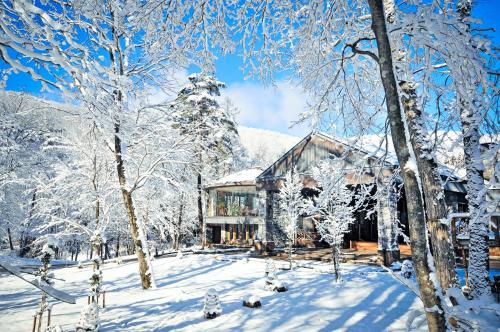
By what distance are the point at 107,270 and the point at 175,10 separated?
57.6ft

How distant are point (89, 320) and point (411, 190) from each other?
7.57 metres

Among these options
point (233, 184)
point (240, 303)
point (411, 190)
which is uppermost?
point (233, 184)

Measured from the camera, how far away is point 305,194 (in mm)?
23344

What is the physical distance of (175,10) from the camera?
16.3 ft

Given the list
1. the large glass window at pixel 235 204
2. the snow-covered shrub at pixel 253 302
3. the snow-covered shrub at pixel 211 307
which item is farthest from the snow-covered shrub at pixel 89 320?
the large glass window at pixel 235 204

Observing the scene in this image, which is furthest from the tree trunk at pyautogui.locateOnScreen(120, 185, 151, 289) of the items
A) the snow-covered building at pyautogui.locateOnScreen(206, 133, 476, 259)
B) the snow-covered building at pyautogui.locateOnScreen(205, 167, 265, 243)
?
the snow-covered building at pyautogui.locateOnScreen(205, 167, 265, 243)

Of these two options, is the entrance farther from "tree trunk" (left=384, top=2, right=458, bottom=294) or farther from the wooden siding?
"tree trunk" (left=384, top=2, right=458, bottom=294)

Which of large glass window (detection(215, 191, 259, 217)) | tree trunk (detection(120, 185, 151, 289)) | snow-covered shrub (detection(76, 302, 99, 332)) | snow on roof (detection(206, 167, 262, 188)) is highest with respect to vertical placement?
snow on roof (detection(206, 167, 262, 188))

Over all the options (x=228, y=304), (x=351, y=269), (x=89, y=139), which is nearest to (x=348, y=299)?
(x=228, y=304)

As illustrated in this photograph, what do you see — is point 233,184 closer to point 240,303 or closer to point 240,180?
point 240,180

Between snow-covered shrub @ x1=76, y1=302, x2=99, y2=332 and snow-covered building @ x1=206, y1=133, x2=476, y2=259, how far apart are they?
10402mm

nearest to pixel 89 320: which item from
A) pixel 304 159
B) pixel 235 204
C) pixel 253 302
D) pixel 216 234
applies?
pixel 253 302

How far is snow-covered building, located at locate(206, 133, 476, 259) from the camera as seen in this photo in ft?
50.7

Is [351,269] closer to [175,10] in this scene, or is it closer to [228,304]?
[228,304]
